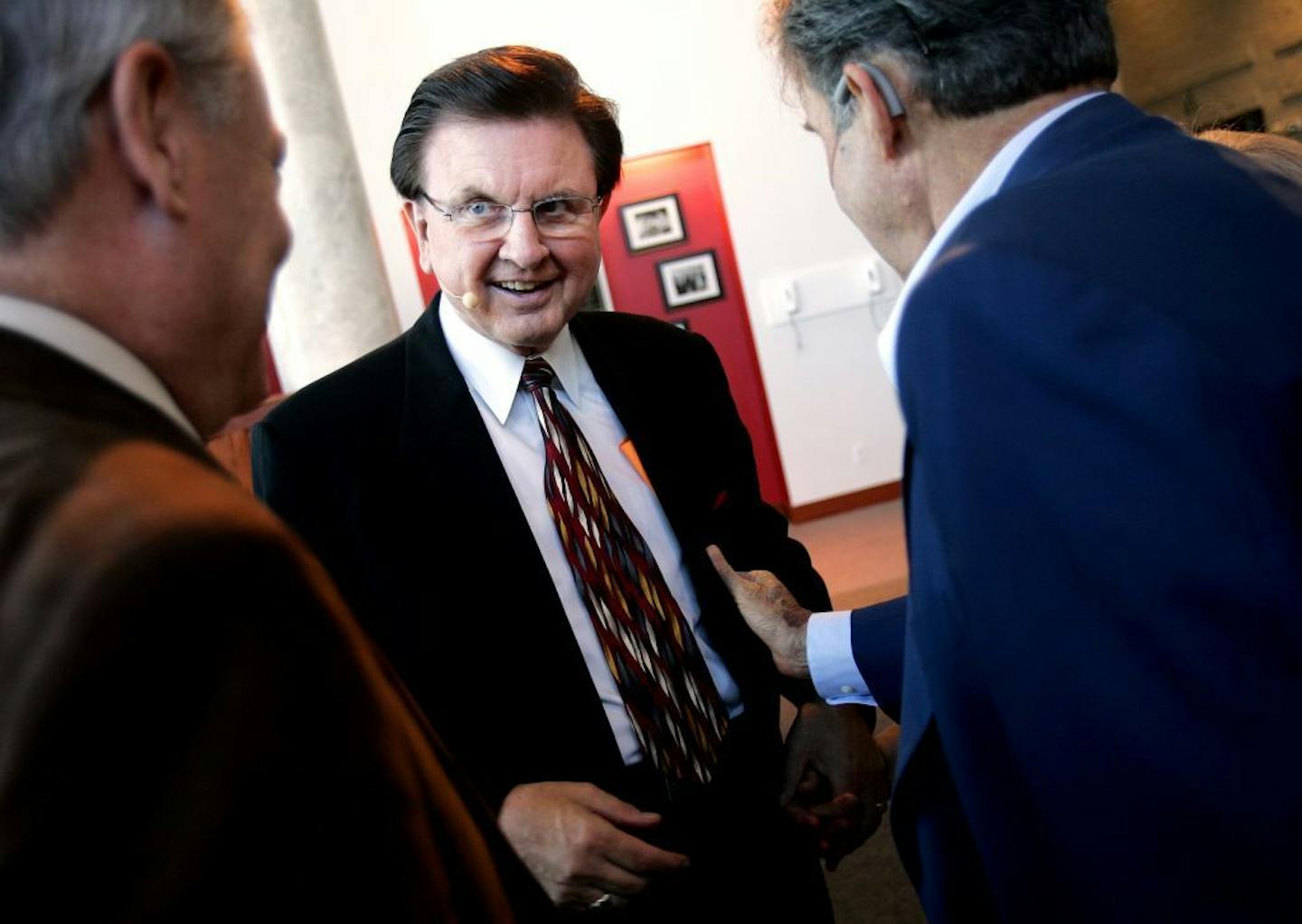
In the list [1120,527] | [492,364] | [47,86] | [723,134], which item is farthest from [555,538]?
[723,134]

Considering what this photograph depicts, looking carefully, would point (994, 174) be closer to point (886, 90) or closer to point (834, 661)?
point (886, 90)

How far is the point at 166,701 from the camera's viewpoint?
51cm

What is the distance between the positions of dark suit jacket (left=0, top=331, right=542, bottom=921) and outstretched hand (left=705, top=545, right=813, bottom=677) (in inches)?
44.8

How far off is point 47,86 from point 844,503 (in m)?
8.26

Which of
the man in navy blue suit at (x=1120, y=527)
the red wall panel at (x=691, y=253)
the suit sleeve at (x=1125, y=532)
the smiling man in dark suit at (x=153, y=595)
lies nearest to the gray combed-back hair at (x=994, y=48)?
the man in navy blue suit at (x=1120, y=527)

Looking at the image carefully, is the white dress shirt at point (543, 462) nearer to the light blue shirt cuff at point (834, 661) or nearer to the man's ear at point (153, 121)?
the light blue shirt cuff at point (834, 661)

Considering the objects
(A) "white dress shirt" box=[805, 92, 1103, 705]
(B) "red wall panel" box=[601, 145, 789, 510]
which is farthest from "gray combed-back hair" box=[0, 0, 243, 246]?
(B) "red wall panel" box=[601, 145, 789, 510]

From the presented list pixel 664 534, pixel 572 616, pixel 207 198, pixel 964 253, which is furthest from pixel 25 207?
pixel 664 534

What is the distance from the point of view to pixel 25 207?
2.07 feet

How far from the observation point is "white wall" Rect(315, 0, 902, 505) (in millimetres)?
→ 7902

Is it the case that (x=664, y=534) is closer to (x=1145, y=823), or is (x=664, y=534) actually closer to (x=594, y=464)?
(x=594, y=464)

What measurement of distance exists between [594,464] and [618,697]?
0.37 m

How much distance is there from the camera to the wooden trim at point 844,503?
8.59 m

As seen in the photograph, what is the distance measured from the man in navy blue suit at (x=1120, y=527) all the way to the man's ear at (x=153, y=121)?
22.3 inches
